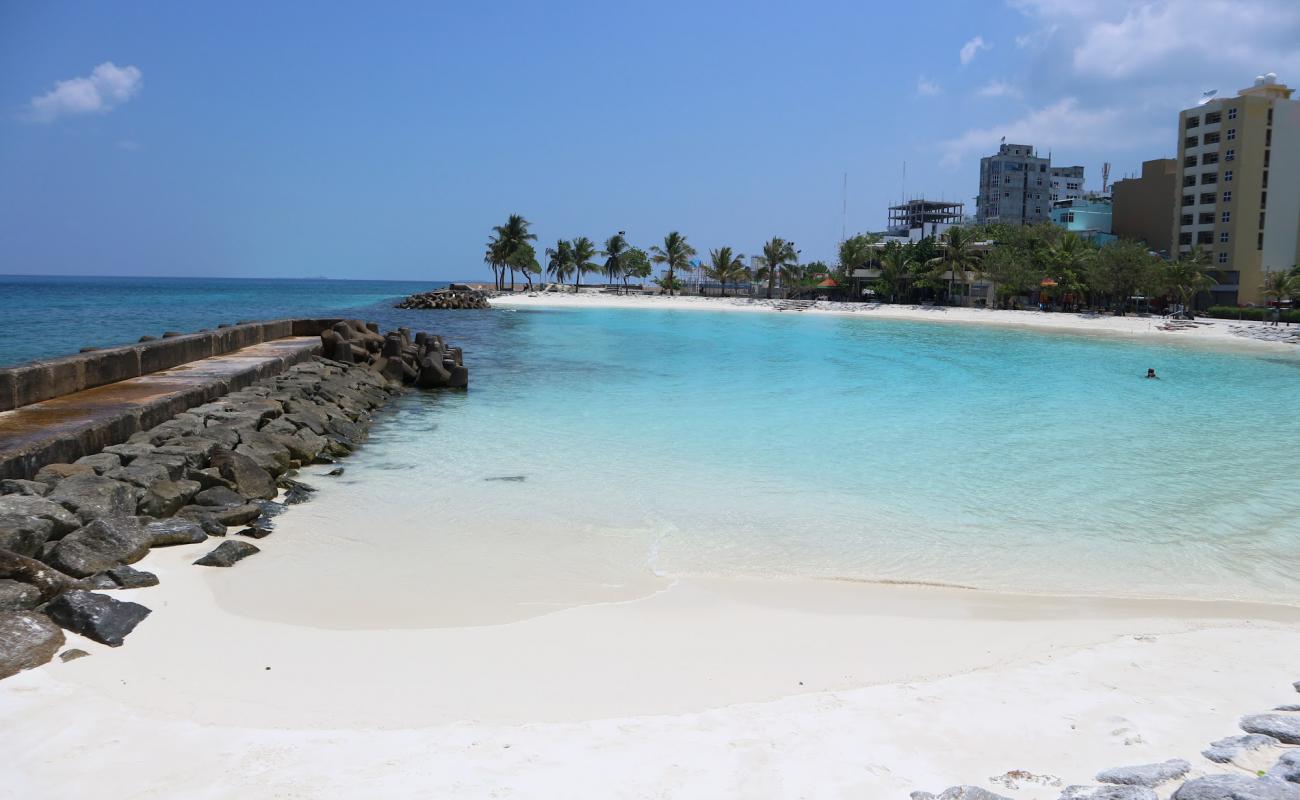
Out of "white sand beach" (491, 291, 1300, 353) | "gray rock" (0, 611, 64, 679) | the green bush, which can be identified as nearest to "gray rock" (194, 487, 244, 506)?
"gray rock" (0, 611, 64, 679)

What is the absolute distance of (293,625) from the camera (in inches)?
223

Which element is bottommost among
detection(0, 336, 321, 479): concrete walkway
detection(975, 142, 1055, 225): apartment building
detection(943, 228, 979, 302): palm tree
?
detection(0, 336, 321, 479): concrete walkway

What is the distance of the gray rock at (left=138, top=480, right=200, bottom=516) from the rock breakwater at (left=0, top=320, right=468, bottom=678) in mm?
10

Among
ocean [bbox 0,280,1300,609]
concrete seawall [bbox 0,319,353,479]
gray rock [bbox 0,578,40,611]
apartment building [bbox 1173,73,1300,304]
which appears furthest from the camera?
apartment building [bbox 1173,73,1300,304]

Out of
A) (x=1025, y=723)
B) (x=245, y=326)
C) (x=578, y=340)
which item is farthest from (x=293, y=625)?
(x=578, y=340)

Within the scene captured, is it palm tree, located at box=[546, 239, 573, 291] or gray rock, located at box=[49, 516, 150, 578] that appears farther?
palm tree, located at box=[546, 239, 573, 291]

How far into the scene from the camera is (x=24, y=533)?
5.84 m

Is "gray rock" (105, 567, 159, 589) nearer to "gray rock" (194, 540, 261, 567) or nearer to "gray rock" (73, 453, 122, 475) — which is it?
"gray rock" (194, 540, 261, 567)

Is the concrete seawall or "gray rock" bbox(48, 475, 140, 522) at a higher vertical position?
the concrete seawall

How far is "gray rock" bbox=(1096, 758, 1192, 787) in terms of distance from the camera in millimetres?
3619

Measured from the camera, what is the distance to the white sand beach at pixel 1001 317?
43.6m

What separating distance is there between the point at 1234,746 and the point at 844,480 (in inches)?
271

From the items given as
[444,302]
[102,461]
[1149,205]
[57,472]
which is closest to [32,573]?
[57,472]

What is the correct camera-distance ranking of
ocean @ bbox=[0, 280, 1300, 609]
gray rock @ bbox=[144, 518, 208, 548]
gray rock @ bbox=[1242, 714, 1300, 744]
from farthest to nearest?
ocean @ bbox=[0, 280, 1300, 609]
gray rock @ bbox=[144, 518, 208, 548]
gray rock @ bbox=[1242, 714, 1300, 744]
